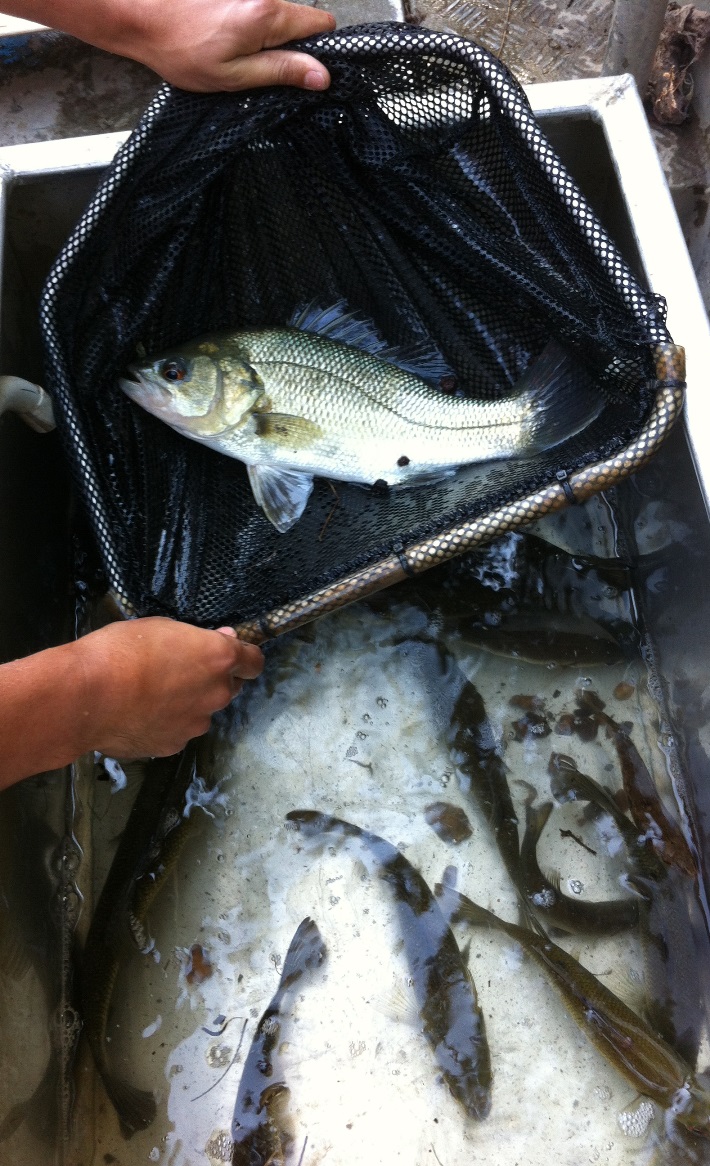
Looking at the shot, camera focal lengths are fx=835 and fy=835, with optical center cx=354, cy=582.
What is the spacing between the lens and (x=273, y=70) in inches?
71.0

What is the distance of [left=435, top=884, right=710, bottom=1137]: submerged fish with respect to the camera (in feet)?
6.66

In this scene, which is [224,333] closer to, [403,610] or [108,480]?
[108,480]

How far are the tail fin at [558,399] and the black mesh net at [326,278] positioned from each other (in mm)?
31

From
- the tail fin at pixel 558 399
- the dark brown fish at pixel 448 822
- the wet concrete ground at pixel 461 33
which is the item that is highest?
the wet concrete ground at pixel 461 33

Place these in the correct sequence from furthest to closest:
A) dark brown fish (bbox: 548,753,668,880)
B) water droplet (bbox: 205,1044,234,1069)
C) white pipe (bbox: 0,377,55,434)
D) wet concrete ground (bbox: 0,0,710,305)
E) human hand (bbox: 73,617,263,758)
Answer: wet concrete ground (bbox: 0,0,710,305)
dark brown fish (bbox: 548,753,668,880)
water droplet (bbox: 205,1044,234,1069)
white pipe (bbox: 0,377,55,434)
human hand (bbox: 73,617,263,758)

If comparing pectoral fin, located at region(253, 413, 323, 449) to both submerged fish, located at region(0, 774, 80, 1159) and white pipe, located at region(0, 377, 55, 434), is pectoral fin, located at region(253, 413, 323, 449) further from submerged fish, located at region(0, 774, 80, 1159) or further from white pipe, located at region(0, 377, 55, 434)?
submerged fish, located at region(0, 774, 80, 1159)

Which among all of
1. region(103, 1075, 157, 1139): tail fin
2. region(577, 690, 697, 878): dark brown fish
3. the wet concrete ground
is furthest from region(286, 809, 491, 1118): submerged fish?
the wet concrete ground

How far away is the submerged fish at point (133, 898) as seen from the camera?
81.0 inches

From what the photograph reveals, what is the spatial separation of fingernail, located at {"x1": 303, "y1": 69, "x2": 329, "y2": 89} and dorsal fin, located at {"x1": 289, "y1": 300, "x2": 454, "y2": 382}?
0.53 metres

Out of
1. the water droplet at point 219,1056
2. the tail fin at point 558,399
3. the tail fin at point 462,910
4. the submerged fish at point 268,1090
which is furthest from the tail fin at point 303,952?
the tail fin at point 558,399

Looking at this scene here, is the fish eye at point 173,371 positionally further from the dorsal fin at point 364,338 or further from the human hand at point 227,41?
the human hand at point 227,41

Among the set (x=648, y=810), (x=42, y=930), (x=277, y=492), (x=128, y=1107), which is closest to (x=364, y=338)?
(x=277, y=492)

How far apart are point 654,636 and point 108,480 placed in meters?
1.56

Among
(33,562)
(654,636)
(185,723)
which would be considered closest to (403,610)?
(654,636)
